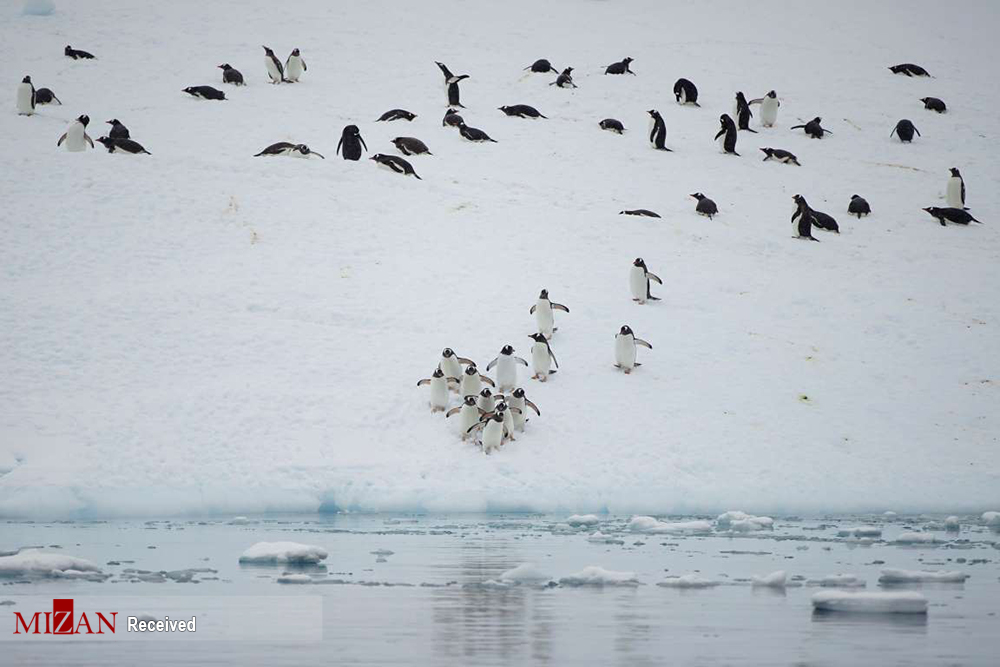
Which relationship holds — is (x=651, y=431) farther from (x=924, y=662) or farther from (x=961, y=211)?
(x=961, y=211)

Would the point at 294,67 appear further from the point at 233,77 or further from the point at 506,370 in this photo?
the point at 506,370

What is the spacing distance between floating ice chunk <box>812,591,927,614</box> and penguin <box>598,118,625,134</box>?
2000 cm

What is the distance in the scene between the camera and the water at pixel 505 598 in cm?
550

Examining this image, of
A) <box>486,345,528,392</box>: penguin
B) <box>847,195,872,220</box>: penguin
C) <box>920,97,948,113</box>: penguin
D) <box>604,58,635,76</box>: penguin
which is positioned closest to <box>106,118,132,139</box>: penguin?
<box>486,345,528,392</box>: penguin

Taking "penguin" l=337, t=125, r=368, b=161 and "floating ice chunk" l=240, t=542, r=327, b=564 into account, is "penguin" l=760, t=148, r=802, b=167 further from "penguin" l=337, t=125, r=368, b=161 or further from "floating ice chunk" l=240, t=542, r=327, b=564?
"floating ice chunk" l=240, t=542, r=327, b=564

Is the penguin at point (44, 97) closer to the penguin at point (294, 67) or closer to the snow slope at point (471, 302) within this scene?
the snow slope at point (471, 302)

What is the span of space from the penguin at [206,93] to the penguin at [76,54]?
4.72 meters

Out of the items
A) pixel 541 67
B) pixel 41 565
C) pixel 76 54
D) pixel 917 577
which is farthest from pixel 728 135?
pixel 41 565

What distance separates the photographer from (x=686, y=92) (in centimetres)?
2825

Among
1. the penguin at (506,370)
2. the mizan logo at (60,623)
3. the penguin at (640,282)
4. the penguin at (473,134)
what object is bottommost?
the mizan logo at (60,623)

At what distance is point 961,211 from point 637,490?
12.5 meters

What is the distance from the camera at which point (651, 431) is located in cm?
1320

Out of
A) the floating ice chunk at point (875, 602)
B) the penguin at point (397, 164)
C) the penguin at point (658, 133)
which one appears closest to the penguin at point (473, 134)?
the penguin at point (397, 164)

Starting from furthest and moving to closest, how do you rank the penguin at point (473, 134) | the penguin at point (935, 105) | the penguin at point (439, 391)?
the penguin at point (935, 105), the penguin at point (473, 134), the penguin at point (439, 391)
